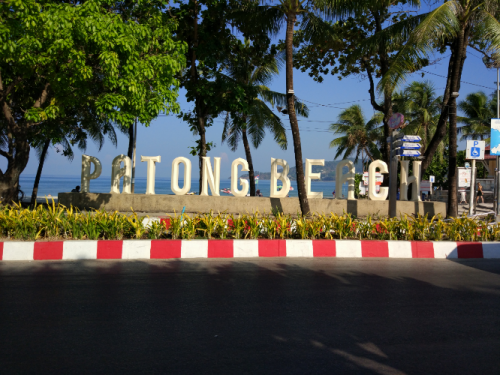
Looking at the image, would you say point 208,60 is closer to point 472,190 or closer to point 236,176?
point 236,176

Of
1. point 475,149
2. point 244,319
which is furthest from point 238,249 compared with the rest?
point 475,149

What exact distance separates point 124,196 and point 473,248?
11.5 m

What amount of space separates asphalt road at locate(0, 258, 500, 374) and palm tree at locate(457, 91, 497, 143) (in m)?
42.2

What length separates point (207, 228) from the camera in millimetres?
8508

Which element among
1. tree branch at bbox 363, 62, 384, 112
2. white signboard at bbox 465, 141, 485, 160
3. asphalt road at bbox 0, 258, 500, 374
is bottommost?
asphalt road at bbox 0, 258, 500, 374

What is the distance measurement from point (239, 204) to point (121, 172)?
183 inches

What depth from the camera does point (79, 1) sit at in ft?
43.1

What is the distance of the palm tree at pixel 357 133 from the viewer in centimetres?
4019

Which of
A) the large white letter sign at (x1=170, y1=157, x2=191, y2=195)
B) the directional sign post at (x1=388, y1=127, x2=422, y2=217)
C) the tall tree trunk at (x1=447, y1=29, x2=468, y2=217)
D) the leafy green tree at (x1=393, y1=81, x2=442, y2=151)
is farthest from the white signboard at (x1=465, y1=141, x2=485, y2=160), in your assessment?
the leafy green tree at (x1=393, y1=81, x2=442, y2=151)

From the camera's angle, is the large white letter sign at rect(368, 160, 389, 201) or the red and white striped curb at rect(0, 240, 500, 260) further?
the large white letter sign at rect(368, 160, 389, 201)

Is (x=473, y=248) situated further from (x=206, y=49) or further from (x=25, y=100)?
(x=25, y=100)

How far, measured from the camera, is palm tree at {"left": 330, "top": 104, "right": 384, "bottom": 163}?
40.2m

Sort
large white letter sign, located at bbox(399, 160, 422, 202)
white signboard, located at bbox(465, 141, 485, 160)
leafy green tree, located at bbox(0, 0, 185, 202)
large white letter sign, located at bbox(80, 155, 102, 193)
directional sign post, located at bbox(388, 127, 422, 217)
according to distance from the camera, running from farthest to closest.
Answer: large white letter sign, located at bbox(80, 155, 102, 193) → large white letter sign, located at bbox(399, 160, 422, 202) → white signboard, located at bbox(465, 141, 485, 160) → directional sign post, located at bbox(388, 127, 422, 217) → leafy green tree, located at bbox(0, 0, 185, 202)

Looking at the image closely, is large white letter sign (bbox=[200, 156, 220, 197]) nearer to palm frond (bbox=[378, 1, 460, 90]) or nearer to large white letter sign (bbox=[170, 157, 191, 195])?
large white letter sign (bbox=[170, 157, 191, 195])
